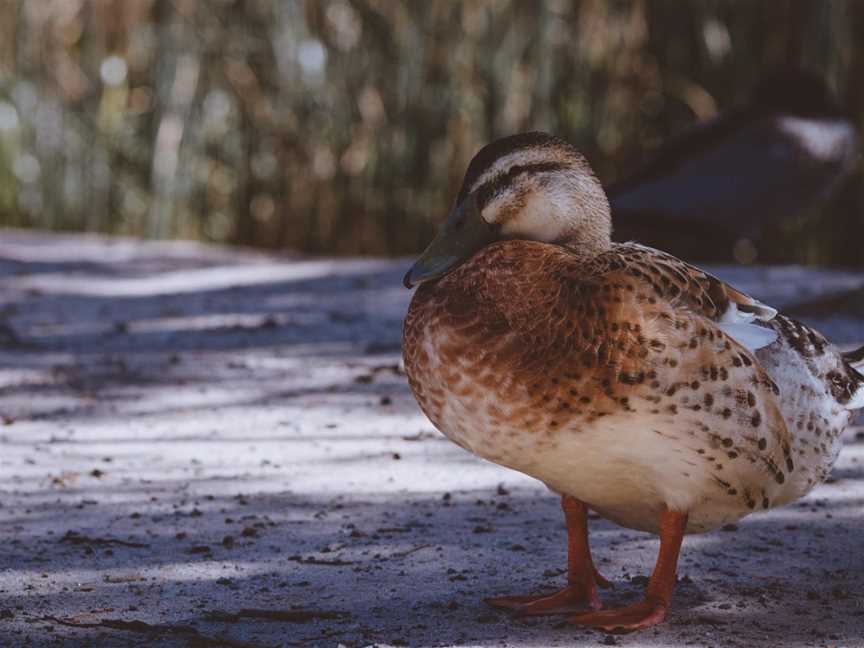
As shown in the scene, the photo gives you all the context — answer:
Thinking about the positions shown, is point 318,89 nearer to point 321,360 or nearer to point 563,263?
point 321,360

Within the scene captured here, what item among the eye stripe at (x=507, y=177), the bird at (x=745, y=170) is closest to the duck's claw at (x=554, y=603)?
the eye stripe at (x=507, y=177)

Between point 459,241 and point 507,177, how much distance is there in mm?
166

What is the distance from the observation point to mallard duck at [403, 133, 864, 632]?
8.38 feet

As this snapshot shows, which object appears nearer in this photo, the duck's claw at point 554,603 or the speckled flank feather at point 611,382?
the speckled flank feather at point 611,382

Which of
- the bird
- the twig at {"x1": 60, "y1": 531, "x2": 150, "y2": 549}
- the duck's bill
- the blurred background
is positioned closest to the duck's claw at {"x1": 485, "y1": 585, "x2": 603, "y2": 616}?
the duck's bill

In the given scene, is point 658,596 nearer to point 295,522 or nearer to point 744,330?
point 744,330

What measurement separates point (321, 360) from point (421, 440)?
49.4 inches

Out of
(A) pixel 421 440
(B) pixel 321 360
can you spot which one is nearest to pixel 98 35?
(B) pixel 321 360

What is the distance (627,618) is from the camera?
2674mm

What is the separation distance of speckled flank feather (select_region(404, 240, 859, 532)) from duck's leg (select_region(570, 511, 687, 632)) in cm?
4

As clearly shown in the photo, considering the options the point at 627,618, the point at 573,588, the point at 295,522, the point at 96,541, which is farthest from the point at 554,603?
the point at 96,541

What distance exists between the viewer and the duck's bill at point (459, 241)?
9.27 ft

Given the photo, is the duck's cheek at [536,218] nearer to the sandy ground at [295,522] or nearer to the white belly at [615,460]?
the white belly at [615,460]

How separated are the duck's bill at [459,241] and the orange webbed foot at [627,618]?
0.74 meters
